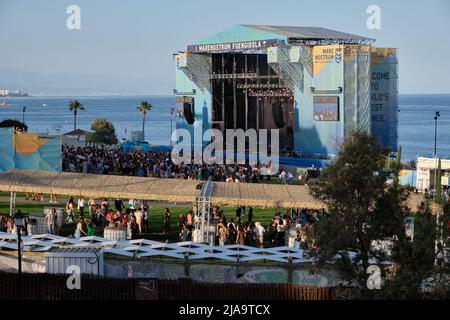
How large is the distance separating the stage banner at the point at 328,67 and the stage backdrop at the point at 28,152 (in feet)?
73.1

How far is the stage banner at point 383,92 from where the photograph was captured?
4869cm

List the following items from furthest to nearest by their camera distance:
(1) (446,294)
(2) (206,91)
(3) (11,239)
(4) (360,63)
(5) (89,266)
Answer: (2) (206,91)
(4) (360,63)
(3) (11,239)
(5) (89,266)
(1) (446,294)

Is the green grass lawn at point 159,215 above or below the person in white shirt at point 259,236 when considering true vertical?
below

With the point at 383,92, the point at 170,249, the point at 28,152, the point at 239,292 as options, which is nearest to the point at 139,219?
the point at 170,249

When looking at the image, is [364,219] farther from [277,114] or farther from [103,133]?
[103,133]

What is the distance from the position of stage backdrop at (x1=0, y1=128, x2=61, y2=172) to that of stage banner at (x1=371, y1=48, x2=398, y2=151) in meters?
24.5

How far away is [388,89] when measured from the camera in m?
49.2

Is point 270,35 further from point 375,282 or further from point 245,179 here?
point 375,282

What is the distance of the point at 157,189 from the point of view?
23016mm

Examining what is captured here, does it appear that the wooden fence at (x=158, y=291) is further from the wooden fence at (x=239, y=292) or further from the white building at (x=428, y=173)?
the white building at (x=428, y=173)

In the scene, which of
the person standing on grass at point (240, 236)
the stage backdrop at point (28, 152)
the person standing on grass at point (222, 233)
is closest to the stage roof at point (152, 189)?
the person standing on grass at point (222, 233)

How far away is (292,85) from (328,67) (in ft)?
9.95
